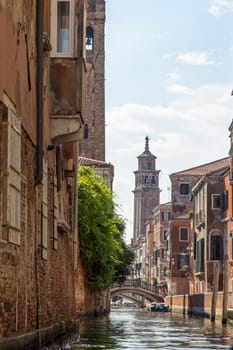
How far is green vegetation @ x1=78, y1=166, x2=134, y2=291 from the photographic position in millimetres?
43531

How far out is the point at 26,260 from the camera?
Answer: 13.6m

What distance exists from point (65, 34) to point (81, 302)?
88.6ft

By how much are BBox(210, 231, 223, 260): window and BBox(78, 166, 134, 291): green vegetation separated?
63.5 ft

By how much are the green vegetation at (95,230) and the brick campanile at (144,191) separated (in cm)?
11836

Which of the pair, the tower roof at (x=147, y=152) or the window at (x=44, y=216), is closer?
the window at (x=44, y=216)

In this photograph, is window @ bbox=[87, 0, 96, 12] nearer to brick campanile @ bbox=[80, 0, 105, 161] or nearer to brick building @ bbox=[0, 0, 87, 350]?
brick campanile @ bbox=[80, 0, 105, 161]

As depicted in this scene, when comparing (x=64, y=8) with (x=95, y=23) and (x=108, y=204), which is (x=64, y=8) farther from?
(x=95, y=23)

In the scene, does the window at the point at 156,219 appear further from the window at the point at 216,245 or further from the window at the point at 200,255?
the window at the point at 216,245

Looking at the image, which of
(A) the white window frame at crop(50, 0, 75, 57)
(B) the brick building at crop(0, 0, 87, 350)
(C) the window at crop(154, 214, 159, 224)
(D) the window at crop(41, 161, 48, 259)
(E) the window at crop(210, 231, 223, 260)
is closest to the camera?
(B) the brick building at crop(0, 0, 87, 350)

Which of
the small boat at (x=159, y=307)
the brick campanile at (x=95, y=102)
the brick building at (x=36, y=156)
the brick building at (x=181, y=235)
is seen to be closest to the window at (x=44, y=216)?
the brick building at (x=36, y=156)

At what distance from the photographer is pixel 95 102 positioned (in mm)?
74250

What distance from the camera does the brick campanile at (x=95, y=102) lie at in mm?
73750

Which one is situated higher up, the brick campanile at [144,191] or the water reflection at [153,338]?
the brick campanile at [144,191]

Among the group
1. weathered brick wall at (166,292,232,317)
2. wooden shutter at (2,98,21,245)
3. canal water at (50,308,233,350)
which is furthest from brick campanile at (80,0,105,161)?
wooden shutter at (2,98,21,245)
